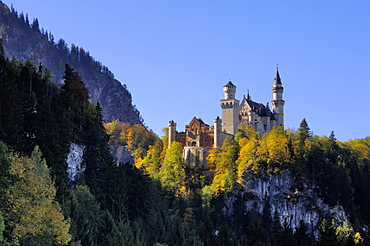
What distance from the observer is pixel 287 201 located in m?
110

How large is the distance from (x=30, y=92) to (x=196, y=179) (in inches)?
2302

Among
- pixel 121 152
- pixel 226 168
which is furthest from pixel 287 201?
pixel 121 152

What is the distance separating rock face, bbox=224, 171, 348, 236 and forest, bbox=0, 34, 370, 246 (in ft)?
2.95

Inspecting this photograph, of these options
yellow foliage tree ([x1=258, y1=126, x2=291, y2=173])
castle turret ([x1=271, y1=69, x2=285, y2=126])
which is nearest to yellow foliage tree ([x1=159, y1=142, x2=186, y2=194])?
yellow foliage tree ([x1=258, y1=126, x2=291, y2=173])

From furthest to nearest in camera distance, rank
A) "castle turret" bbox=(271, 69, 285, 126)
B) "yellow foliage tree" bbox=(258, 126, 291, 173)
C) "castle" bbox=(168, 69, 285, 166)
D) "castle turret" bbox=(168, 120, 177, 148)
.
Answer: "castle turret" bbox=(271, 69, 285, 126)
"castle turret" bbox=(168, 120, 177, 148)
"castle" bbox=(168, 69, 285, 166)
"yellow foliage tree" bbox=(258, 126, 291, 173)

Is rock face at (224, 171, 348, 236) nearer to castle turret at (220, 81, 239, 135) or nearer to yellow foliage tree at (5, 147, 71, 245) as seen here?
castle turret at (220, 81, 239, 135)

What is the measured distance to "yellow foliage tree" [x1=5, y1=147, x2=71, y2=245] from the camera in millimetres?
39438

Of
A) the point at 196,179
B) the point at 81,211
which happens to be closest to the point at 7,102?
the point at 81,211

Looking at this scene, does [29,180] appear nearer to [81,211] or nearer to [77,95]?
[81,211]

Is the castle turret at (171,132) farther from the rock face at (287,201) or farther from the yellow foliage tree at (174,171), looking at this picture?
the rock face at (287,201)

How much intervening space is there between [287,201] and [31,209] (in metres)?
76.3

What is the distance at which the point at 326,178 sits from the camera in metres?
110

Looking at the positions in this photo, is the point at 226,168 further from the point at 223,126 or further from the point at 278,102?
the point at 278,102

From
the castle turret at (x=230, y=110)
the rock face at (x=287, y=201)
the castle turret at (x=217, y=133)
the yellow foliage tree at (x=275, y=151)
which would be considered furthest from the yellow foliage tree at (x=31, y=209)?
the castle turret at (x=230, y=110)
